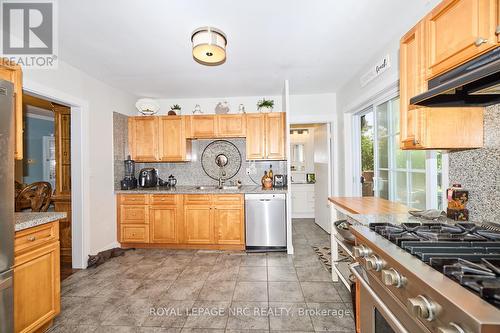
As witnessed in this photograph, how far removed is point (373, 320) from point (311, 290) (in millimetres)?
1304

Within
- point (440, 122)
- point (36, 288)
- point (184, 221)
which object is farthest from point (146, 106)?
point (440, 122)

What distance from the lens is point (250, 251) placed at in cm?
343

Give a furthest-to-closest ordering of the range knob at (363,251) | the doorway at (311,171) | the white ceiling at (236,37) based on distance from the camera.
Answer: the doorway at (311,171) < the white ceiling at (236,37) < the range knob at (363,251)

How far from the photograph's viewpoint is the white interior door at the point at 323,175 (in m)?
4.09

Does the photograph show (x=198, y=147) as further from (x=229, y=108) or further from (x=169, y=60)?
(x=169, y=60)

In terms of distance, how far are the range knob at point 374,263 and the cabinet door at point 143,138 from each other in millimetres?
3585

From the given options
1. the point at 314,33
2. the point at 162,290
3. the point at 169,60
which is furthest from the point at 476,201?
the point at 169,60

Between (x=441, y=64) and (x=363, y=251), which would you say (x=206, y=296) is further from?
(x=441, y=64)

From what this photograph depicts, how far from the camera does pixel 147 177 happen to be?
3.90 m

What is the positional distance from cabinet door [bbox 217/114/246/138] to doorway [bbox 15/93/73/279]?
2194 millimetres

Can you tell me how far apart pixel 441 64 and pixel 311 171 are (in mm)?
4699

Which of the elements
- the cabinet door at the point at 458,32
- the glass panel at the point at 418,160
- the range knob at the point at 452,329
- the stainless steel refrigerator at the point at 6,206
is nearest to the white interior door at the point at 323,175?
the glass panel at the point at 418,160

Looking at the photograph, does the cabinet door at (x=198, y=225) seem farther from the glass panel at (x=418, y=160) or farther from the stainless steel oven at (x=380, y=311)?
the glass panel at (x=418, y=160)

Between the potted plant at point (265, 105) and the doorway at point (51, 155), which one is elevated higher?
the potted plant at point (265, 105)
